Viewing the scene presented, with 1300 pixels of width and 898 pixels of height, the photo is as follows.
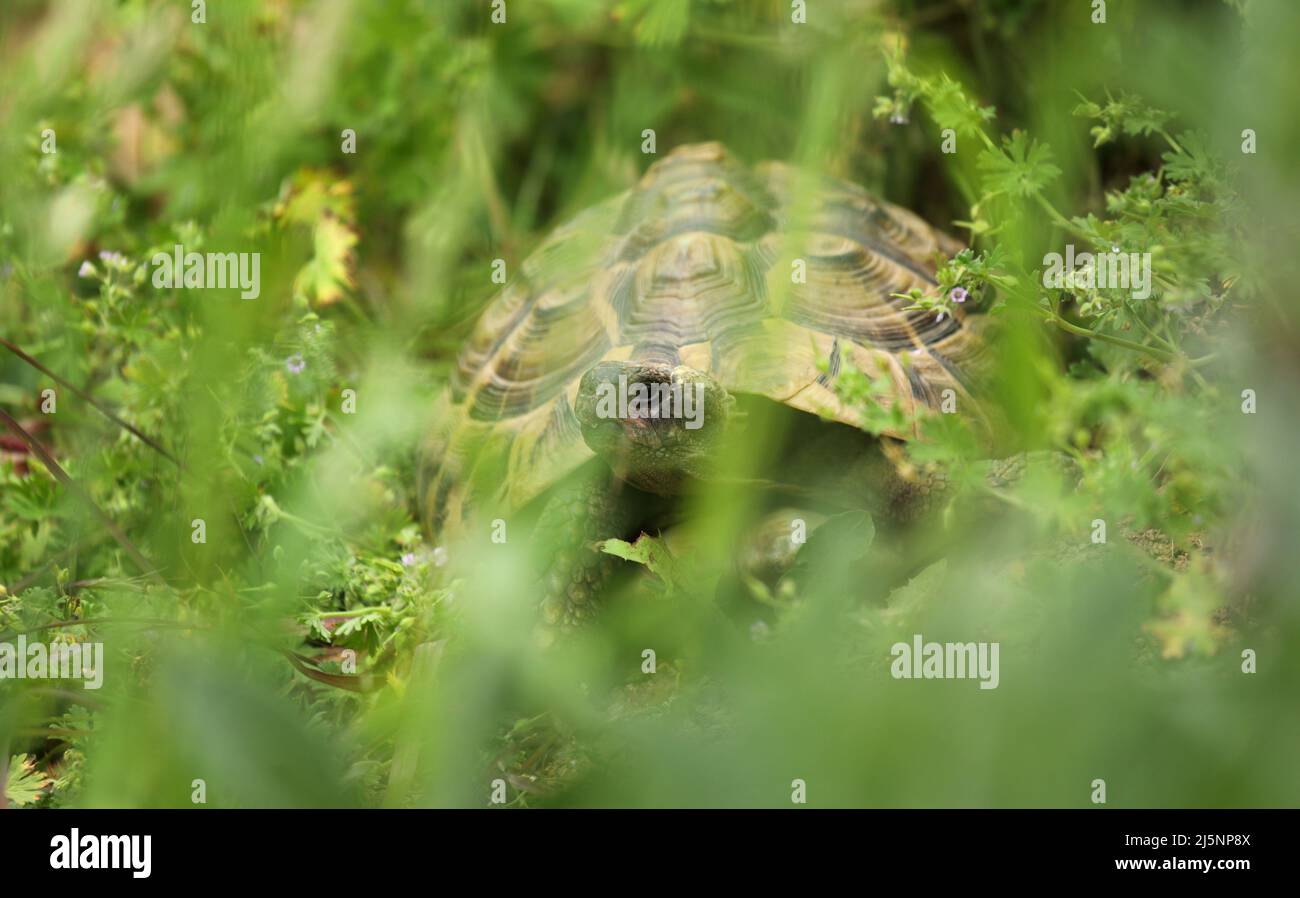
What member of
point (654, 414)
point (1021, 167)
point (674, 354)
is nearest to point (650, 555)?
point (654, 414)

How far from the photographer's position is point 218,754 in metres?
0.76

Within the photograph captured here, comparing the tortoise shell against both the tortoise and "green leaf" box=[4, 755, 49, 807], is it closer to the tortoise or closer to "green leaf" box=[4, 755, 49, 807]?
the tortoise

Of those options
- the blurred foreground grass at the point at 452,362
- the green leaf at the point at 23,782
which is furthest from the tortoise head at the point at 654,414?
the green leaf at the point at 23,782

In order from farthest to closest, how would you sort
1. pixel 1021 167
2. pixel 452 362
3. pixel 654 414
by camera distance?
pixel 452 362, pixel 654 414, pixel 1021 167

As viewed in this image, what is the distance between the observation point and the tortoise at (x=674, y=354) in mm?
2264

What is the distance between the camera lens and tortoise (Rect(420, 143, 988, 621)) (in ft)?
Answer: 7.43

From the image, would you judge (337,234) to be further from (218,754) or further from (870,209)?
(218,754)

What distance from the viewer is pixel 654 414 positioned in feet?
7.22

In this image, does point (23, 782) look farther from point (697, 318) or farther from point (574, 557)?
point (697, 318)

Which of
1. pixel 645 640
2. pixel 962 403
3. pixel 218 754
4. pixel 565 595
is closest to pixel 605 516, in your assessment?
pixel 565 595

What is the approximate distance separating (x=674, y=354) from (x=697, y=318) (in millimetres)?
118

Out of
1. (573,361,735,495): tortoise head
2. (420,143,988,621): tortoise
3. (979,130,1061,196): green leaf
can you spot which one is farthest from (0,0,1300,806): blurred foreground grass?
(573,361,735,495): tortoise head

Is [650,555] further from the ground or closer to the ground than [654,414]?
closer to the ground
